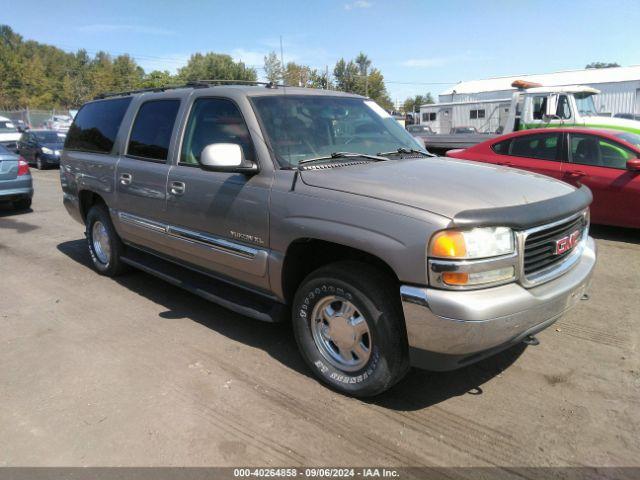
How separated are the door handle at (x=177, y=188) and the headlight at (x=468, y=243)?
7.58 ft

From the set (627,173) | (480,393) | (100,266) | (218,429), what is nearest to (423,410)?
(480,393)

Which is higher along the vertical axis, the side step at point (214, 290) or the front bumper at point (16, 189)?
the front bumper at point (16, 189)


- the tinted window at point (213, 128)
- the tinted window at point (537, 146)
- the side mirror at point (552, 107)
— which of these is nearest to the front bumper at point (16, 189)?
the tinted window at point (213, 128)

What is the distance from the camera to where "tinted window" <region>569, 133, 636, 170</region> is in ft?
22.6

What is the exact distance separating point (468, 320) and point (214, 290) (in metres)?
2.21

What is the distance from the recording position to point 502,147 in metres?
8.14

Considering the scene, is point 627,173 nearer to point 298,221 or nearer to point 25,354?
point 298,221

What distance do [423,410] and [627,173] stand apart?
5375 millimetres

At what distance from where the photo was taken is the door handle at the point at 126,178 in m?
4.79

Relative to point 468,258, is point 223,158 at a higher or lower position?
higher

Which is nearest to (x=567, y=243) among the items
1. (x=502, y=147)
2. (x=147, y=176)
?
(x=147, y=176)

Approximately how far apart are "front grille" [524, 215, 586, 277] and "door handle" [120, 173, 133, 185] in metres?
3.60

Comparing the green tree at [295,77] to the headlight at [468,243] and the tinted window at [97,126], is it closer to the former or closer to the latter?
the tinted window at [97,126]

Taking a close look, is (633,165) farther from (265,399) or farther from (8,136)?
(8,136)
